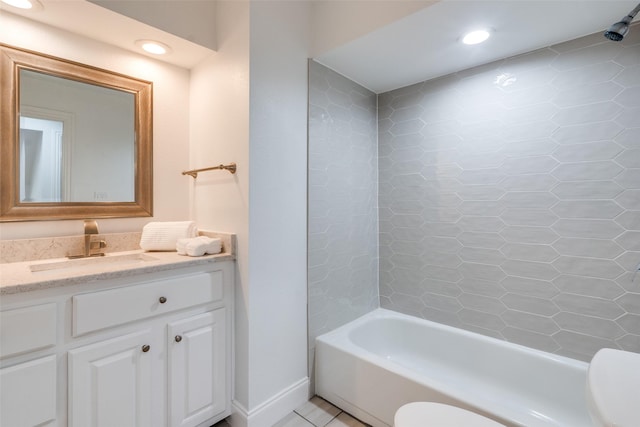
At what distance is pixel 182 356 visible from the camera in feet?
4.76

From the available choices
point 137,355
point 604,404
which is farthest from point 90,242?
point 604,404

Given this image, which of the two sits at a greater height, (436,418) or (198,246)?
(198,246)

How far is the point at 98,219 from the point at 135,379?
88 cm

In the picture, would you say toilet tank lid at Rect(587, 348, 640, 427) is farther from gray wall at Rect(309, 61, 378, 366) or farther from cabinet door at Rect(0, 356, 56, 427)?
cabinet door at Rect(0, 356, 56, 427)

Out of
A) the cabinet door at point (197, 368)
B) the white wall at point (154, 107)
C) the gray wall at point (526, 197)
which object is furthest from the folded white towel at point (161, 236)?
the gray wall at point (526, 197)

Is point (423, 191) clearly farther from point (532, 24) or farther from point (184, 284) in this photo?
point (184, 284)

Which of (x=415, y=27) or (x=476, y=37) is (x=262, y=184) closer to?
(x=415, y=27)

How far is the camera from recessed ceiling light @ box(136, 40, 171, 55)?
1658 mm

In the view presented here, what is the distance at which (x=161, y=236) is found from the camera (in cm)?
167

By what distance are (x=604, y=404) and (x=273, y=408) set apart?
146cm

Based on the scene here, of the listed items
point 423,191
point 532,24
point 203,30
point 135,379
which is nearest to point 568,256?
point 423,191

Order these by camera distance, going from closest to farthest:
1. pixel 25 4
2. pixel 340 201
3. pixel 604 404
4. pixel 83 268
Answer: pixel 604 404 < pixel 25 4 < pixel 83 268 < pixel 340 201

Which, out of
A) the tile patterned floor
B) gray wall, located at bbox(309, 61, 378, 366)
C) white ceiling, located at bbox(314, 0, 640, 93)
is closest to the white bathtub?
the tile patterned floor

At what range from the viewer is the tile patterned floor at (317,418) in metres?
1.66
